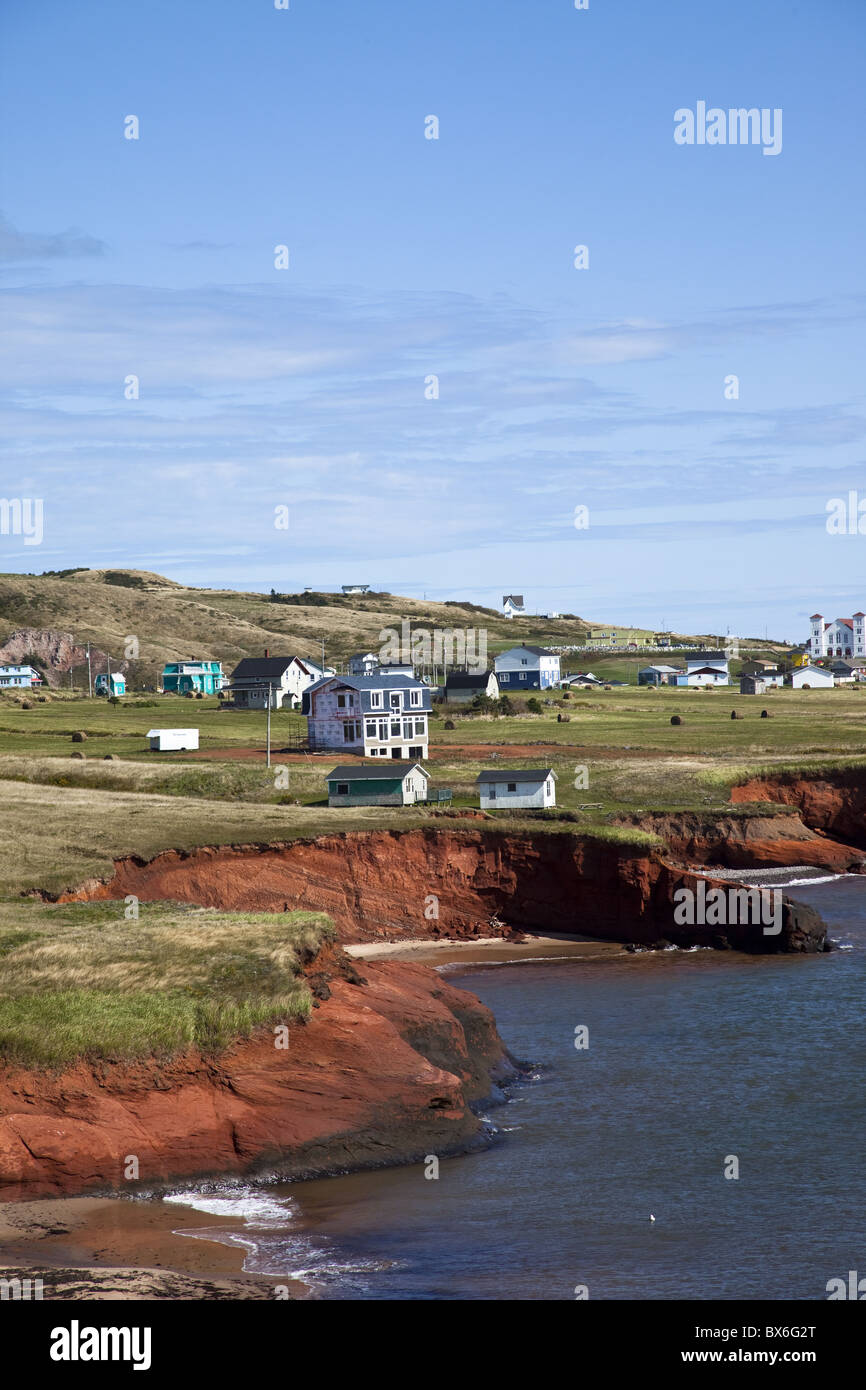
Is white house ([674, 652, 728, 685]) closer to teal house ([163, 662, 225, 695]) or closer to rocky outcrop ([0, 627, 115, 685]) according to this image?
teal house ([163, 662, 225, 695])

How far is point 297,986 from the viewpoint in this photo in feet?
107

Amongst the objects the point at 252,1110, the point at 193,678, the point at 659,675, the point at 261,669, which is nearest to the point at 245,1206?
the point at 252,1110

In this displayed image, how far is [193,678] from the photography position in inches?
6481

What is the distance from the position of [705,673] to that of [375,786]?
128 m

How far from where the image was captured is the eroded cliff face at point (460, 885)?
2089 inches

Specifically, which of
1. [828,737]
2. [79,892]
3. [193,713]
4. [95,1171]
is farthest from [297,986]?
[193,713]

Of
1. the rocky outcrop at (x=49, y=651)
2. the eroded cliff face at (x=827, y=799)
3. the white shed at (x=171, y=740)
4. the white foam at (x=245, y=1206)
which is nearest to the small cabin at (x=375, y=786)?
the eroded cliff face at (x=827, y=799)

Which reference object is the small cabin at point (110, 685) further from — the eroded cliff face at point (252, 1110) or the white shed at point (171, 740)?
the eroded cliff face at point (252, 1110)

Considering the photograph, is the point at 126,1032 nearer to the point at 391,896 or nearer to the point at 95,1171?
the point at 95,1171

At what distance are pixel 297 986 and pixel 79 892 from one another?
1777cm

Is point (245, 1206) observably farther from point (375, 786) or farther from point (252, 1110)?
point (375, 786)

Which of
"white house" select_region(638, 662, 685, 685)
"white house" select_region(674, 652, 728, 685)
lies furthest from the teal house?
"white house" select_region(674, 652, 728, 685)

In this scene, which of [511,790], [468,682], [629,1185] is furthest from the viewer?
[468,682]

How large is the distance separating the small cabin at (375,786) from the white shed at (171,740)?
2197 centimetres
